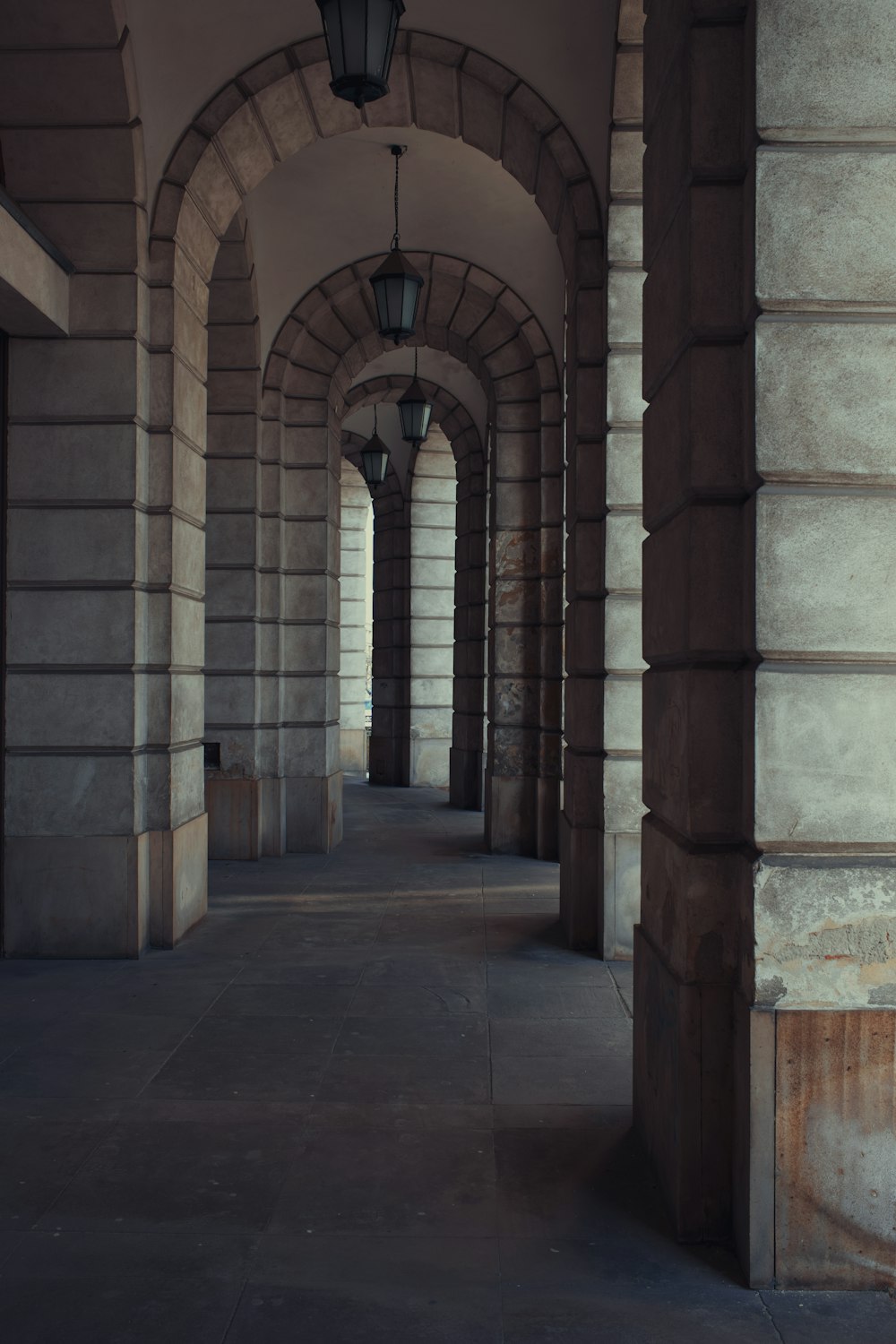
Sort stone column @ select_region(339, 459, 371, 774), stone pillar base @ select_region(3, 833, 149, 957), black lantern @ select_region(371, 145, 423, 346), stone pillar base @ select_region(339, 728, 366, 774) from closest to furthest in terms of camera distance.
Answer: stone pillar base @ select_region(3, 833, 149, 957)
black lantern @ select_region(371, 145, 423, 346)
stone column @ select_region(339, 459, 371, 774)
stone pillar base @ select_region(339, 728, 366, 774)

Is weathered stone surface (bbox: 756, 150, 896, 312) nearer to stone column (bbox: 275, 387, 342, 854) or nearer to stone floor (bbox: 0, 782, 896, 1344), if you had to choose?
stone floor (bbox: 0, 782, 896, 1344)

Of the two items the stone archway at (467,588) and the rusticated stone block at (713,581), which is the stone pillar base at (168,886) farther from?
the stone archway at (467,588)

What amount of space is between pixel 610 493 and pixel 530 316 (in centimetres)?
450

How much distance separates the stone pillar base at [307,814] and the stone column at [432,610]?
6.37 metres

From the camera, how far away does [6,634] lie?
620cm

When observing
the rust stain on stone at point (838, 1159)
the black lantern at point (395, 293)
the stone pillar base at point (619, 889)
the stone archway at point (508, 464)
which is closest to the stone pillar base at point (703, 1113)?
the rust stain on stone at point (838, 1159)

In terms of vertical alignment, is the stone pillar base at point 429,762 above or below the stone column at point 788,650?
below

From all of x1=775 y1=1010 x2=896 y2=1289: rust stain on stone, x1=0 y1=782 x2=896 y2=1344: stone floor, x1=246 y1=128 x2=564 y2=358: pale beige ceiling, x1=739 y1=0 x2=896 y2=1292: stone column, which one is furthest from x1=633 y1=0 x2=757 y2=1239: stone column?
x1=246 y1=128 x2=564 y2=358: pale beige ceiling

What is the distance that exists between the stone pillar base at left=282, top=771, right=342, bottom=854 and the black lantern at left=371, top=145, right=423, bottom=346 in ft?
13.6

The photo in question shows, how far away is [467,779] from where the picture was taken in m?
13.7

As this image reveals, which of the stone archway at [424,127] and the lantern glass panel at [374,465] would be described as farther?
the lantern glass panel at [374,465]

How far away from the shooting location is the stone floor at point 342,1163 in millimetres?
2688

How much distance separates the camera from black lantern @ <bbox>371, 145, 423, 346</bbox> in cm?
755

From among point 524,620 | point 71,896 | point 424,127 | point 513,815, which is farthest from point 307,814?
point 424,127
